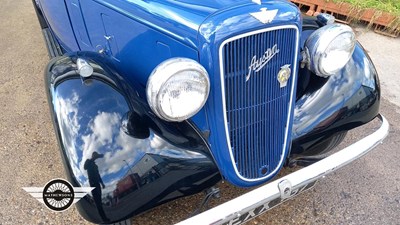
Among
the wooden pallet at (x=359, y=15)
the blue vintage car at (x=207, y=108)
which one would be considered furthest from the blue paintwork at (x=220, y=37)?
the wooden pallet at (x=359, y=15)

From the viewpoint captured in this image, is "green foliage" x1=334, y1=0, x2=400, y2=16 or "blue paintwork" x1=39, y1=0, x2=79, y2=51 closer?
"blue paintwork" x1=39, y1=0, x2=79, y2=51

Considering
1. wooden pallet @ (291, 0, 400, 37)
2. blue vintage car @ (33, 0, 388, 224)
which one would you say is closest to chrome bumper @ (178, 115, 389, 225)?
blue vintage car @ (33, 0, 388, 224)

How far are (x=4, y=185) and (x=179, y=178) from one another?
1.50m

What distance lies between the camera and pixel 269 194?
1546 millimetres

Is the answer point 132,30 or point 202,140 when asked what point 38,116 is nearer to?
point 132,30

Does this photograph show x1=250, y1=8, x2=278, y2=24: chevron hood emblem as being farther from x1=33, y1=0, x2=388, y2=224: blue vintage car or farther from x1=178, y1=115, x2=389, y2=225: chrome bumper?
x1=178, y1=115, x2=389, y2=225: chrome bumper

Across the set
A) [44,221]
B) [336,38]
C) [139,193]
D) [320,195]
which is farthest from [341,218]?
[44,221]

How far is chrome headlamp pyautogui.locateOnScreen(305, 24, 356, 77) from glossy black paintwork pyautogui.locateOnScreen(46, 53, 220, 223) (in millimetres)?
729

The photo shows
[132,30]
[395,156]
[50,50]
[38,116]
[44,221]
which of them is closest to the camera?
[132,30]

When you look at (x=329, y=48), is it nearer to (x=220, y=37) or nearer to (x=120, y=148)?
(x=220, y=37)

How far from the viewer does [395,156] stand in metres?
2.73

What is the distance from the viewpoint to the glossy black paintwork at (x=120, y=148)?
150cm

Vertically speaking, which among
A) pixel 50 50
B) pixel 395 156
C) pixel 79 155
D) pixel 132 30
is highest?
pixel 132 30

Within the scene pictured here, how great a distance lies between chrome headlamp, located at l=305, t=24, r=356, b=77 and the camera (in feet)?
5.82
